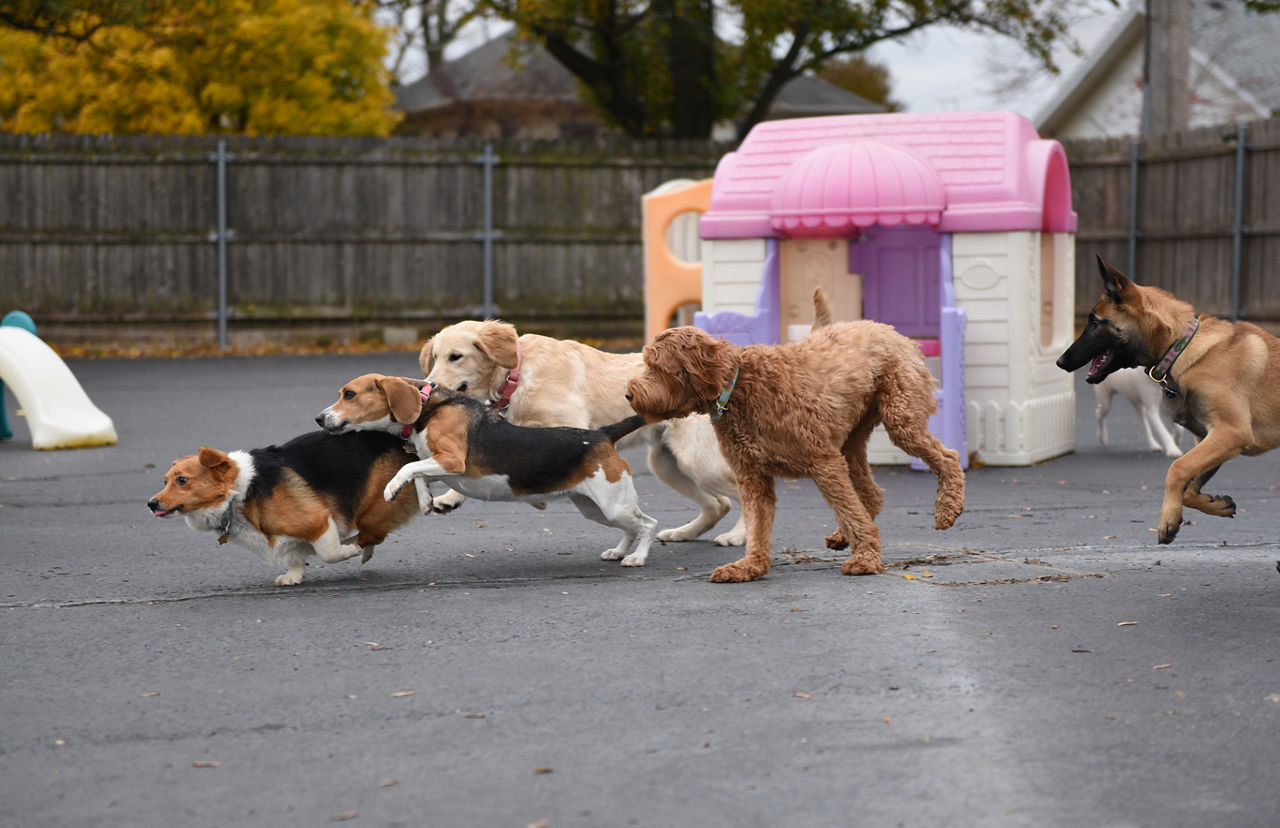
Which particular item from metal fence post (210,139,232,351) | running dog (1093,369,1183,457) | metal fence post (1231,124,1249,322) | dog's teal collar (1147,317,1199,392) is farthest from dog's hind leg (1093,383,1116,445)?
metal fence post (210,139,232,351)

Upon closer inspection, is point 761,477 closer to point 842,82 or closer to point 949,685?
point 949,685

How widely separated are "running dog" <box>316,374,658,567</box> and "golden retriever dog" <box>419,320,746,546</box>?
58cm

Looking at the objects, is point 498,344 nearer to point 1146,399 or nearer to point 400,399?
point 400,399

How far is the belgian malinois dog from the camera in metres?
6.41

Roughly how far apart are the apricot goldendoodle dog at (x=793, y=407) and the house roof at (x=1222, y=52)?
31203 millimetres

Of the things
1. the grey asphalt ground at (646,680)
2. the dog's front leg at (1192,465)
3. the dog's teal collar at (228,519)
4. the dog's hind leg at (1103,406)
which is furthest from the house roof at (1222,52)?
the dog's teal collar at (228,519)

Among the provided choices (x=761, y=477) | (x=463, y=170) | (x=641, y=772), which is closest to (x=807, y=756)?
(x=641, y=772)

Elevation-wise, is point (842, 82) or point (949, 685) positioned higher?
point (842, 82)

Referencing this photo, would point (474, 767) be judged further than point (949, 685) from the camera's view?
No

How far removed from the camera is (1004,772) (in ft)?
13.1

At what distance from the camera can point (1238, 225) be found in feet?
63.0

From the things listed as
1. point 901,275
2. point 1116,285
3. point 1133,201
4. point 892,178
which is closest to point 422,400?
point 1116,285

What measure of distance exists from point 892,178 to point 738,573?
15.7 feet

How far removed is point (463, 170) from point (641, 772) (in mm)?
18851
